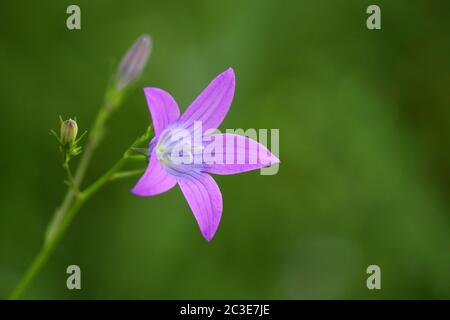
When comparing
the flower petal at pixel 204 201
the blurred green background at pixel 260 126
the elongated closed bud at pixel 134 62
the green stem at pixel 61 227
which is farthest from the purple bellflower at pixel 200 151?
the blurred green background at pixel 260 126

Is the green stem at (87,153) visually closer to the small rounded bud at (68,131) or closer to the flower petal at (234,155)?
the small rounded bud at (68,131)

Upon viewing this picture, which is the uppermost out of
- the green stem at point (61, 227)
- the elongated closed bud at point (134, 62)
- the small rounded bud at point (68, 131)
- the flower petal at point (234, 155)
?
the elongated closed bud at point (134, 62)

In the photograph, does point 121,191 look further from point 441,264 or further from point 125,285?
point 441,264

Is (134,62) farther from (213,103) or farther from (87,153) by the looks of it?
(213,103)

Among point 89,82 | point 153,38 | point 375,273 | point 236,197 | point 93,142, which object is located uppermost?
point 153,38

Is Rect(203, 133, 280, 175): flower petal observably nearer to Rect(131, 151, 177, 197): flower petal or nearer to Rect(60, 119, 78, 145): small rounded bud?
Rect(131, 151, 177, 197): flower petal

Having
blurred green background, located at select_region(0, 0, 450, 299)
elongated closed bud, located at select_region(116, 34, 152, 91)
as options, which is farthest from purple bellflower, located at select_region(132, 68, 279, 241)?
blurred green background, located at select_region(0, 0, 450, 299)

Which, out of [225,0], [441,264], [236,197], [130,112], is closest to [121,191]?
[130,112]
